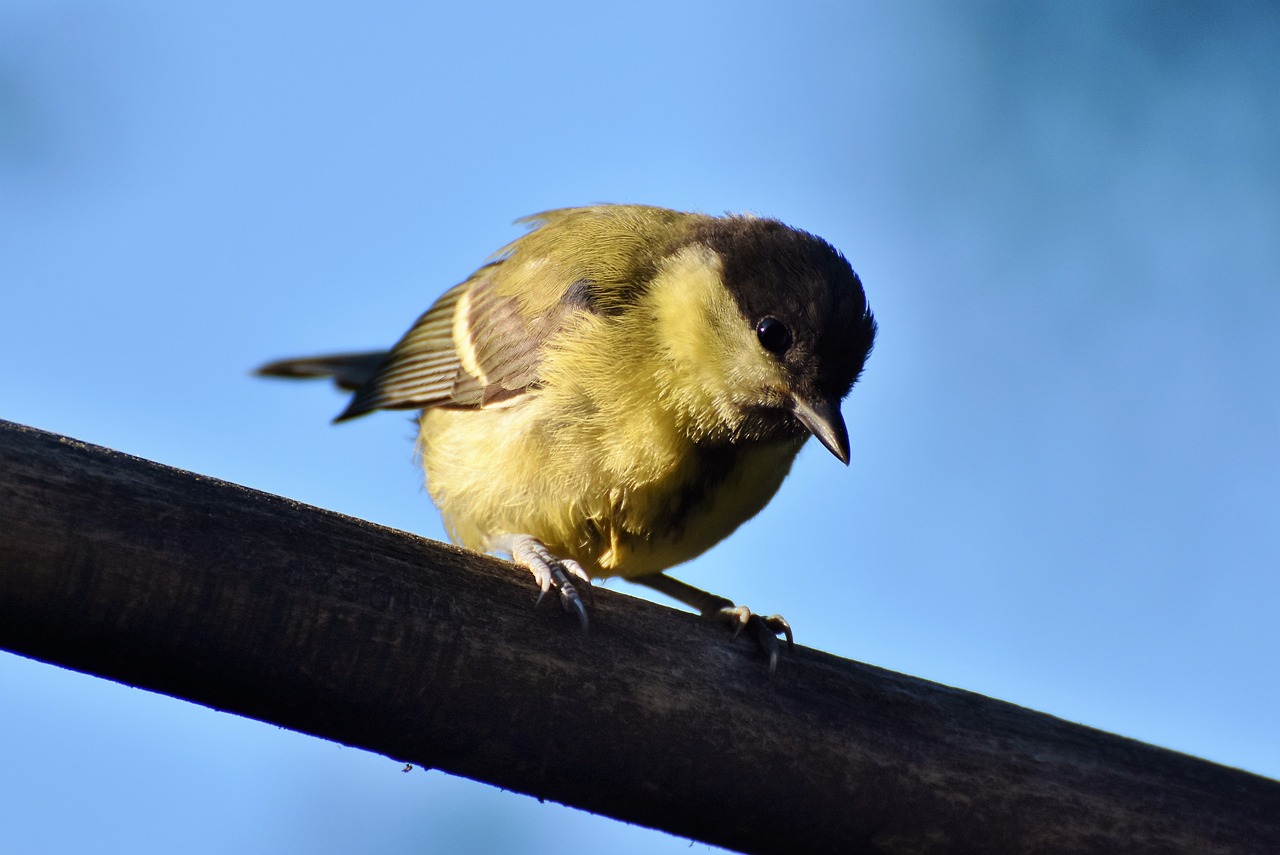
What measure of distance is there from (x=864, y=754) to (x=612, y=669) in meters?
0.55

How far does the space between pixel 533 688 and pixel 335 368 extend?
3.05 metres

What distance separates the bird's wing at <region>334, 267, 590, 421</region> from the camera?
3701 mm

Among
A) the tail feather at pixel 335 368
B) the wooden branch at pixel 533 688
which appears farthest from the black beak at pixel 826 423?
the tail feather at pixel 335 368

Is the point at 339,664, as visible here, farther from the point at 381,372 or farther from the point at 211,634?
the point at 381,372

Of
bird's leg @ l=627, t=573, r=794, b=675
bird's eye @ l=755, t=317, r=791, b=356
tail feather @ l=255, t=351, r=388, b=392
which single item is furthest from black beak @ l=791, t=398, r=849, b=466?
tail feather @ l=255, t=351, r=388, b=392

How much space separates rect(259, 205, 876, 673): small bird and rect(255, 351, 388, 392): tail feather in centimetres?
122

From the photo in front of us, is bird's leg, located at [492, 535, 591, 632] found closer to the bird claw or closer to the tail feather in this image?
the bird claw

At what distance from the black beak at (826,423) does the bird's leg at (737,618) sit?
470 mm

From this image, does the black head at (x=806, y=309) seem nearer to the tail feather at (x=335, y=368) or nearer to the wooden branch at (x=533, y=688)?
the wooden branch at (x=533, y=688)

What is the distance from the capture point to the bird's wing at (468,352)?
3.70 metres

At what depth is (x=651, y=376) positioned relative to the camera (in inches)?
134

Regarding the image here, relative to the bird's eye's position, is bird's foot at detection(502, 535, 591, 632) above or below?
below

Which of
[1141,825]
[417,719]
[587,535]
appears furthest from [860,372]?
[417,719]

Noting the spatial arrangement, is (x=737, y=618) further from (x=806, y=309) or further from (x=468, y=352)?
(x=468, y=352)
